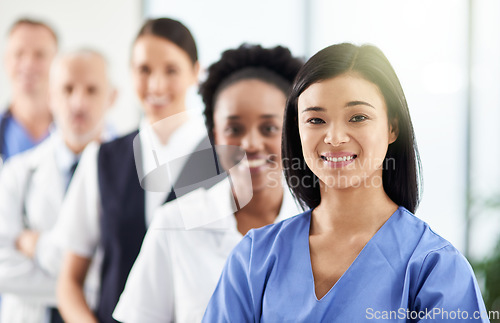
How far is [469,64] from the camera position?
2330mm

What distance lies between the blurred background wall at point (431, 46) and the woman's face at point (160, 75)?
108 centimetres

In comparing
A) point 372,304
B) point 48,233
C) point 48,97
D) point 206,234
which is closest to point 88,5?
point 48,97

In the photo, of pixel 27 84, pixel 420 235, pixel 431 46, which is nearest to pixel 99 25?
pixel 27 84

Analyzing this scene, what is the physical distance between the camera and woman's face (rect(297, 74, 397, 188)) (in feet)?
1.84

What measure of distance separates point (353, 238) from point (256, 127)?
0.75ft

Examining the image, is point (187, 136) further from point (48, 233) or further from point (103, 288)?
point (48, 233)

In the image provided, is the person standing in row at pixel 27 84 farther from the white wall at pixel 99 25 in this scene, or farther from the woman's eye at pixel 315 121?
the woman's eye at pixel 315 121

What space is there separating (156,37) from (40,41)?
2.56 ft

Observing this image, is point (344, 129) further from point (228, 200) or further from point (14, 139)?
point (14, 139)

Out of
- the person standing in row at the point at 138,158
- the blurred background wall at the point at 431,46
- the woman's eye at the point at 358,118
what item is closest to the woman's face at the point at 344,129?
the woman's eye at the point at 358,118

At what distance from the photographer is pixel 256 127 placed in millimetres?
763

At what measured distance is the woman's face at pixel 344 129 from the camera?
0.56 meters

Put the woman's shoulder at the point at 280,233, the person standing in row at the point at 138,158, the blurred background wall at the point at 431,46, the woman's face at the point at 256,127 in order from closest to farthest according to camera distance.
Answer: the woman's shoulder at the point at 280,233 < the woman's face at the point at 256,127 < the person standing in row at the point at 138,158 < the blurred background wall at the point at 431,46

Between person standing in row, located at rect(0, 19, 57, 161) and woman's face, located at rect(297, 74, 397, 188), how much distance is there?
120 cm
